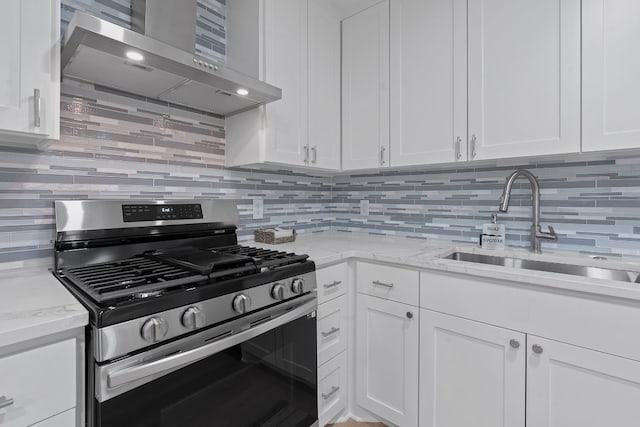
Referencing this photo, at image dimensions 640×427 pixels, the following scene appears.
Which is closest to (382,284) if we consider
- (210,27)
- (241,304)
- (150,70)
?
(241,304)

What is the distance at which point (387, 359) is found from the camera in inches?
63.9

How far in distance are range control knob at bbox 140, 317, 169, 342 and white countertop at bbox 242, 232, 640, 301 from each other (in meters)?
0.75

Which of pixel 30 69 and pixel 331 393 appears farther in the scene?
pixel 331 393

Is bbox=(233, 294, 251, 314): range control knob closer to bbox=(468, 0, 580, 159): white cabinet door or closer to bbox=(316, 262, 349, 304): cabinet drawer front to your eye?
bbox=(316, 262, 349, 304): cabinet drawer front

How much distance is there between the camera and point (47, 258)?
4.19ft

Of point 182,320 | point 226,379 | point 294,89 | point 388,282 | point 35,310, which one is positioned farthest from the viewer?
point 294,89

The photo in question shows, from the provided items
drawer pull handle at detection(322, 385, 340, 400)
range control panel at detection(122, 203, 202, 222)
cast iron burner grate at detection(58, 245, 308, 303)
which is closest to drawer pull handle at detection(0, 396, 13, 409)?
cast iron burner grate at detection(58, 245, 308, 303)

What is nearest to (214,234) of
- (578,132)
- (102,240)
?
(102,240)

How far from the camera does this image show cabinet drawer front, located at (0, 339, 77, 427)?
71cm

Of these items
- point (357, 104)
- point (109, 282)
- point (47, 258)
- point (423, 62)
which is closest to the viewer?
point (109, 282)

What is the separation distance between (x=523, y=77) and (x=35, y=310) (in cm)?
195

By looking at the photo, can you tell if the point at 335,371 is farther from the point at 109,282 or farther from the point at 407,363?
the point at 109,282

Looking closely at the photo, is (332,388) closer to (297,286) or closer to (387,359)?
(387,359)

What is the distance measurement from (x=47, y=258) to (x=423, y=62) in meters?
1.99
